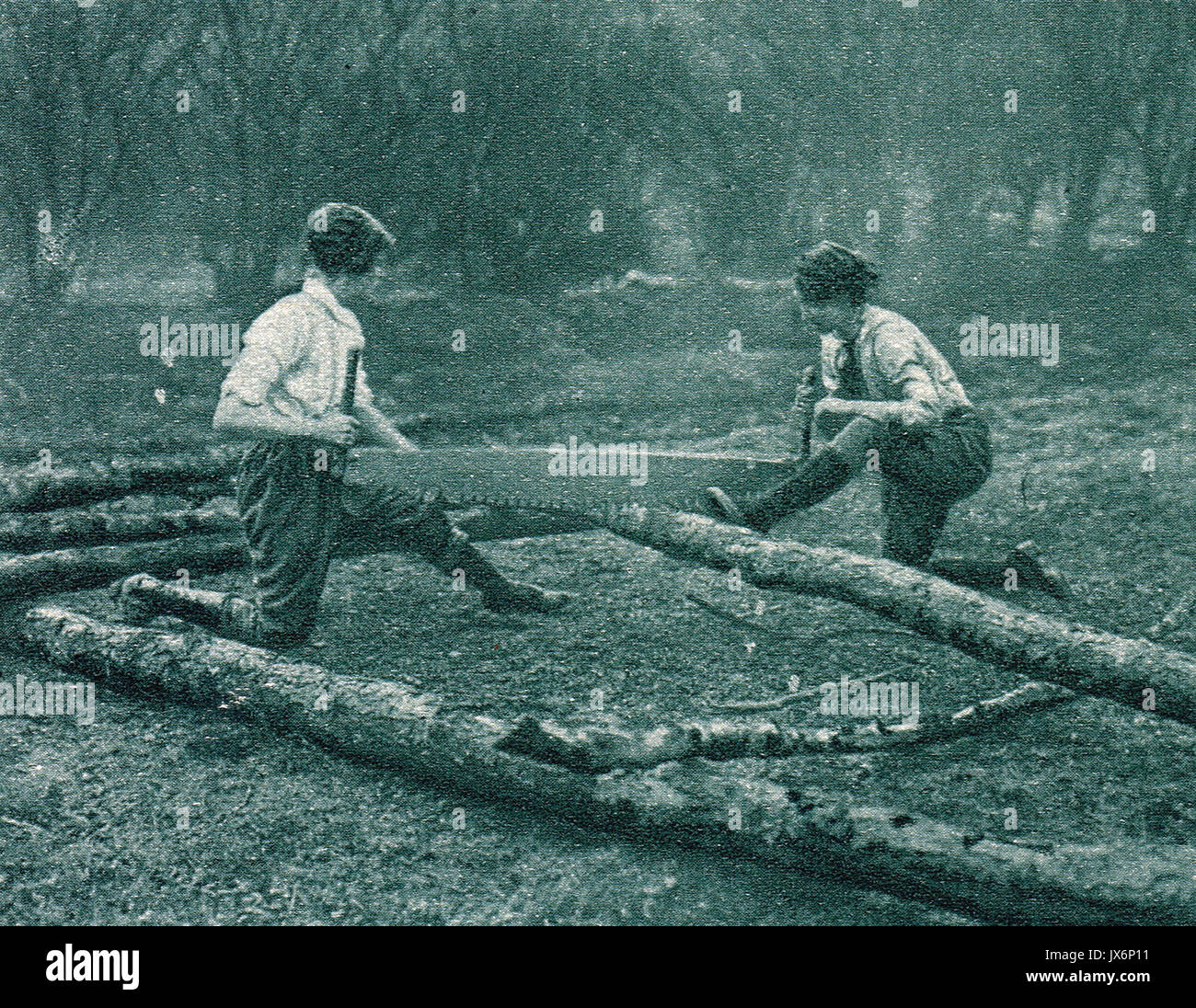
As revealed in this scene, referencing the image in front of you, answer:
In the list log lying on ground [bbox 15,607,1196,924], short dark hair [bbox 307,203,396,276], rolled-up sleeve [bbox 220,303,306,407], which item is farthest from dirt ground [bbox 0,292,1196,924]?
short dark hair [bbox 307,203,396,276]

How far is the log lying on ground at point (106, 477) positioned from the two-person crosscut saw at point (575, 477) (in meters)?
1.30

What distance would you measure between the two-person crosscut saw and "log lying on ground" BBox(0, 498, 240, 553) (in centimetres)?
137

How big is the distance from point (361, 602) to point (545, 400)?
1.71 metres

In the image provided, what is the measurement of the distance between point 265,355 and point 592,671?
1.49 metres

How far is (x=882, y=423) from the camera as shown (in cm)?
384

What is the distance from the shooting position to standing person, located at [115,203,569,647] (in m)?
3.46

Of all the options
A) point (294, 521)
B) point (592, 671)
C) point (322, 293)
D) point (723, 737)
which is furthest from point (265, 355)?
point (723, 737)

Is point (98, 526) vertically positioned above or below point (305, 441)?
below

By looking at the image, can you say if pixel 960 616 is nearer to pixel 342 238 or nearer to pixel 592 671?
pixel 592 671

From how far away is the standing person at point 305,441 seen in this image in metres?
3.46

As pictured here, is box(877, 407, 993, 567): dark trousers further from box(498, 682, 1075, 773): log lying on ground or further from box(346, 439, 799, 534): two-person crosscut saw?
box(498, 682, 1075, 773): log lying on ground

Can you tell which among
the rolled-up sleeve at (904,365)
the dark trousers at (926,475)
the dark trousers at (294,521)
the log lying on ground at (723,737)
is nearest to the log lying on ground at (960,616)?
the log lying on ground at (723,737)
